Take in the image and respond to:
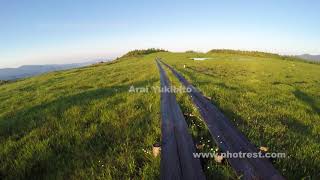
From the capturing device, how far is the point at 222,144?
19.1 ft

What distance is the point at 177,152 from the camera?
5402 mm

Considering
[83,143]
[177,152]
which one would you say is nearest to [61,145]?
[83,143]

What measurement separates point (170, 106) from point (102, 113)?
2.69 metres

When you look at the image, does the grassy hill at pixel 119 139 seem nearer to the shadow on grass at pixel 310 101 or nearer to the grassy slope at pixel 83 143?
the grassy slope at pixel 83 143

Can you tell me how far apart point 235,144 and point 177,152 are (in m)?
1.48

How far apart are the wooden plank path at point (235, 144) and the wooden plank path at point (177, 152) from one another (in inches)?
27.9

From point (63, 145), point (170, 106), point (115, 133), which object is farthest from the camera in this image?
point (170, 106)

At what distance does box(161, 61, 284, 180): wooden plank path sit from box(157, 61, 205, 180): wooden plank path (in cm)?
71

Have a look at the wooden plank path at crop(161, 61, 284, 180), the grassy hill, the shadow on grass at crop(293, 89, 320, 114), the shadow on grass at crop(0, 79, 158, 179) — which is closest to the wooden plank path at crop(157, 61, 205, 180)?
the grassy hill

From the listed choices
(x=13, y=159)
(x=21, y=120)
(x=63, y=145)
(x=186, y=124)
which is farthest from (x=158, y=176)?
(x=21, y=120)

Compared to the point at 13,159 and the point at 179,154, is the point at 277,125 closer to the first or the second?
the point at 179,154

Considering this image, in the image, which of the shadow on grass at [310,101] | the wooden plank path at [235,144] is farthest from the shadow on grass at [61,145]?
the shadow on grass at [310,101]

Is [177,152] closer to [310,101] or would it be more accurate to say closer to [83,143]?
[83,143]

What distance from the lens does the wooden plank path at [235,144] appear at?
456 cm
